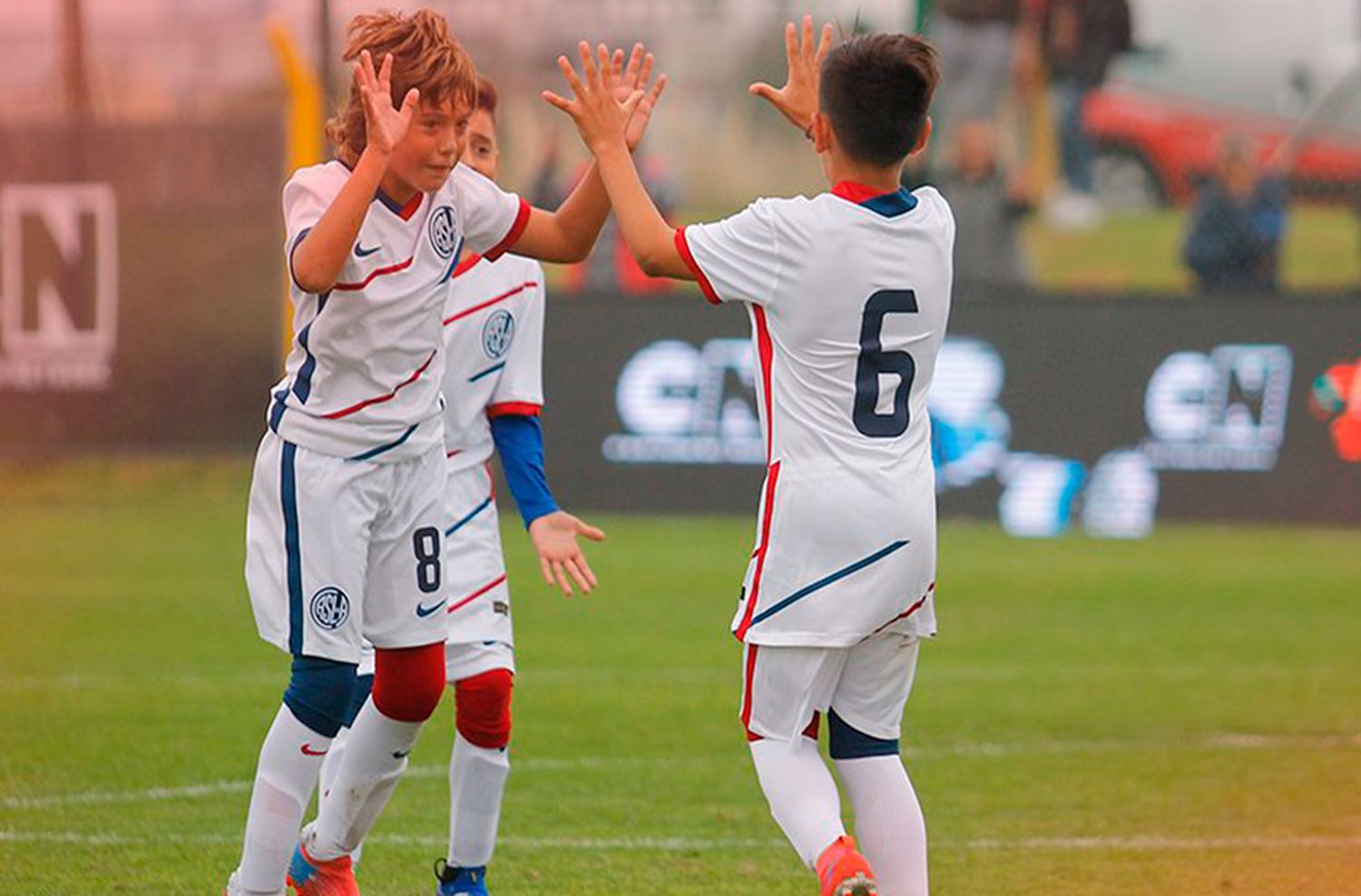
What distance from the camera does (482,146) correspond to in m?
6.18

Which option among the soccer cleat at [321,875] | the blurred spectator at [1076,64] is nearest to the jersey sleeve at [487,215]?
the soccer cleat at [321,875]

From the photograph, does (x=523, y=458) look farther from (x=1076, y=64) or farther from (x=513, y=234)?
(x=1076, y=64)

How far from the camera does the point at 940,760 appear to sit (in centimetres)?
822

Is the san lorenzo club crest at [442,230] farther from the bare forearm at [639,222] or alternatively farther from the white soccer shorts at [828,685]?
the white soccer shorts at [828,685]

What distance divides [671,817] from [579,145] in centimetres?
1327

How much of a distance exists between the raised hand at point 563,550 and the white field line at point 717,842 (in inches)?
51.5

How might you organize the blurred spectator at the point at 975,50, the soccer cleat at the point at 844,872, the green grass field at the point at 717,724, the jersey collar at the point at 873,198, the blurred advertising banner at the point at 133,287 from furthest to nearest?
the blurred spectator at the point at 975,50, the blurred advertising banner at the point at 133,287, the green grass field at the point at 717,724, the jersey collar at the point at 873,198, the soccer cleat at the point at 844,872

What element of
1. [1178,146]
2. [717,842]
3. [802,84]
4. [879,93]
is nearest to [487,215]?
[802,84]

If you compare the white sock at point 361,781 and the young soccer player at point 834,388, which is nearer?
the young soccer player at point 834,388

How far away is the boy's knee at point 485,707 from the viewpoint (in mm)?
6109

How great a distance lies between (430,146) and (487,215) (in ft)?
1.12

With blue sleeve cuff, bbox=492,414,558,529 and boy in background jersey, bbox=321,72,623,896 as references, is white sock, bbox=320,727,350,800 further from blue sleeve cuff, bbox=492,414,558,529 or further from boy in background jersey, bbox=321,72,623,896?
blue sleeve cuff, bbox=492,414,558,529

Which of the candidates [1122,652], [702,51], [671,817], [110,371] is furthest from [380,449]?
[702,51]

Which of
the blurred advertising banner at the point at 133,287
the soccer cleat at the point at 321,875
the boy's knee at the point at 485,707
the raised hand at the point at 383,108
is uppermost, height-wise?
the raised hand at the point at 383,108
